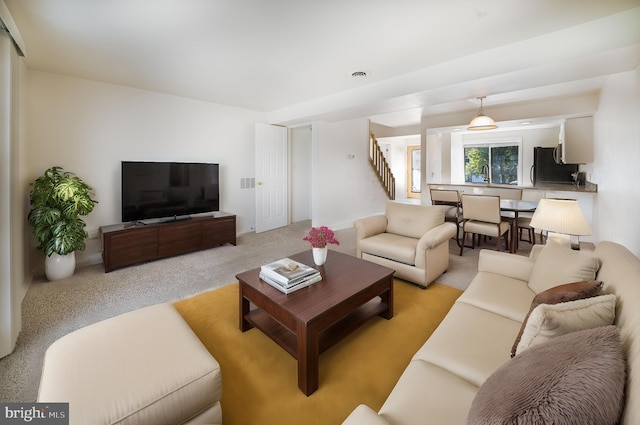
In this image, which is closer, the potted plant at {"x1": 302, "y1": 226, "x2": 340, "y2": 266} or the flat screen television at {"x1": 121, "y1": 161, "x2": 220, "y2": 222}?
the potted plant at {"x1": 302, "y1": 226, "x2": 340, "y2": 266}

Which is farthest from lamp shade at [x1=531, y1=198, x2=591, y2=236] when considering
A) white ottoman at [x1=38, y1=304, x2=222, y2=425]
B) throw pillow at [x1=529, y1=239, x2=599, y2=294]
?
white ottoman at [x1=38, y1=304, x2=222, y2=425]

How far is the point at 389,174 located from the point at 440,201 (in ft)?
10.9

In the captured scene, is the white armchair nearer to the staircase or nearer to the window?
the staircase

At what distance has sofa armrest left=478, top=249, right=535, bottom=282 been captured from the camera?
7.04 feet

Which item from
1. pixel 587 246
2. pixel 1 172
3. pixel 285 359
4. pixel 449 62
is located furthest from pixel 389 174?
pixel 1 172

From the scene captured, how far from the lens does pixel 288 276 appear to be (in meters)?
2.00

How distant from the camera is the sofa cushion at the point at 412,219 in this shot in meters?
3.34

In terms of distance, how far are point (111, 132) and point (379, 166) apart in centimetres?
606

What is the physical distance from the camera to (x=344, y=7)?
2088mm

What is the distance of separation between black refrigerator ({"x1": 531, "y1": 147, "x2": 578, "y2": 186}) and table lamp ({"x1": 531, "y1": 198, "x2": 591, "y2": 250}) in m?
4.00

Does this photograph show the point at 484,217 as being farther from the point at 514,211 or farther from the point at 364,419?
the point at 364,419

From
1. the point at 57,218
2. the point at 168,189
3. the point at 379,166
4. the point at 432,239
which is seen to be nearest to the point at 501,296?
the point at 432,239

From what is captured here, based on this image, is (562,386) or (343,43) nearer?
(562,386)

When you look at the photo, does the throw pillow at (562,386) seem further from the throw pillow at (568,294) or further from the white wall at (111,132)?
the white wall at (111,132)
